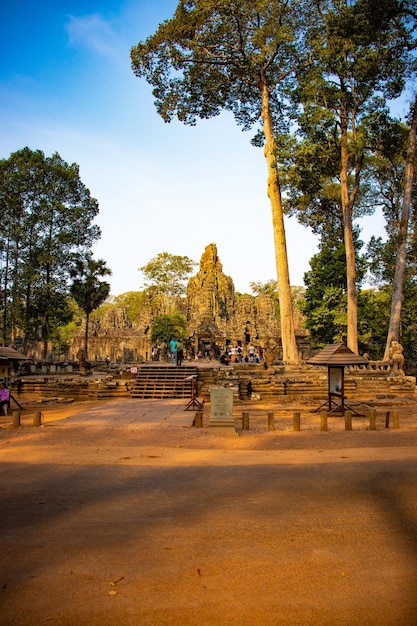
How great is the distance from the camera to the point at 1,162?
26.6 meters

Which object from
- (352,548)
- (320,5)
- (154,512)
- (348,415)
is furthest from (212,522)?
(320,5)

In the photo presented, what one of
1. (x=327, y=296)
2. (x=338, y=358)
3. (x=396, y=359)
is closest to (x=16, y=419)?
(x=338, y=358)

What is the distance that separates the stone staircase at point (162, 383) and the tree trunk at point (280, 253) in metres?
4.71

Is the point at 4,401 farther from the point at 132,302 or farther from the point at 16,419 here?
the point at 132,302

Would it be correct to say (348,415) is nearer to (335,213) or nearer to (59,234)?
(335,213)

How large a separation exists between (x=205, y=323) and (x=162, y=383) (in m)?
18.9

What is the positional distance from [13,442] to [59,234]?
21.6m

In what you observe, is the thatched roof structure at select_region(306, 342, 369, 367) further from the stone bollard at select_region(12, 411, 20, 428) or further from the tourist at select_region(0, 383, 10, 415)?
the tourist at select_region(0, 383, 10, 415)

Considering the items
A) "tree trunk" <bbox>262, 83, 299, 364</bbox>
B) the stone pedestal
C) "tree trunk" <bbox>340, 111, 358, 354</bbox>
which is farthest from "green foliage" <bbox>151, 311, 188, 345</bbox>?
the stone pedestal

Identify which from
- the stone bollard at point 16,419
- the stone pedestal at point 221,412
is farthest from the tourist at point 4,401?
the stone pedestal at point 221,412

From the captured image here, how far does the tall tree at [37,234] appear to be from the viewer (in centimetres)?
2666

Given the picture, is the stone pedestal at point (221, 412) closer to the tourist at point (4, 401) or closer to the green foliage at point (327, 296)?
the tourist at point (4, 401)

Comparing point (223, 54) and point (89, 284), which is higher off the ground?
point (223, 54)

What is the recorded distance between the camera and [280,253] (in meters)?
21.1
